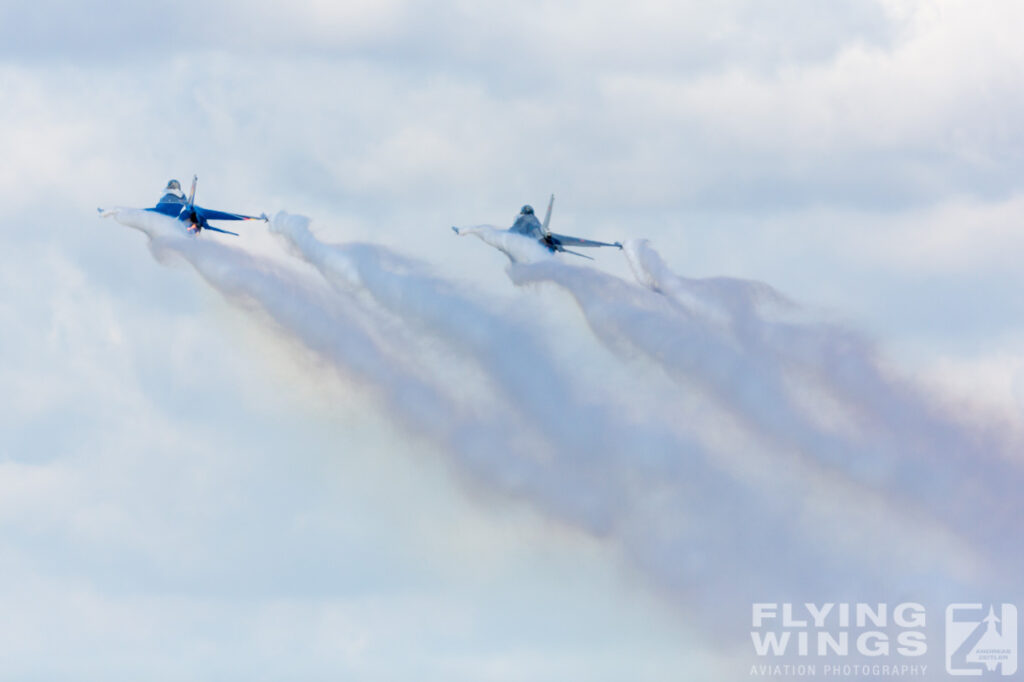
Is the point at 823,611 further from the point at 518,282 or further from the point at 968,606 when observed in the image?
the point at 518,282

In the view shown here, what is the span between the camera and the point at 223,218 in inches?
4129

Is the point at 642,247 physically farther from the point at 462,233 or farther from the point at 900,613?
the point at 900,613

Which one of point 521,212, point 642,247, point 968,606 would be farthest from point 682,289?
point 968,606

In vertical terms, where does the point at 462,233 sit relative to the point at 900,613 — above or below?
above

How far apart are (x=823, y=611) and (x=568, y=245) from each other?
2067cm

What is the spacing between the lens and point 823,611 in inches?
4021

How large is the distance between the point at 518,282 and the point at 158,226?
1611cm

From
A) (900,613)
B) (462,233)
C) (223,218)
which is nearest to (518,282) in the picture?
(462,233)

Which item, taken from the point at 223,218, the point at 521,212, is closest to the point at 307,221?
the point at 223,218

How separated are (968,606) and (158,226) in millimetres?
38660

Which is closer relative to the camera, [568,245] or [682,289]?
[682,289]

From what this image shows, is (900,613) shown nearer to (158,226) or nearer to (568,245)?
(568,245)

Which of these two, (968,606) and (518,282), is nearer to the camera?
(968,606)

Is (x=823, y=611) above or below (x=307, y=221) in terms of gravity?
below
